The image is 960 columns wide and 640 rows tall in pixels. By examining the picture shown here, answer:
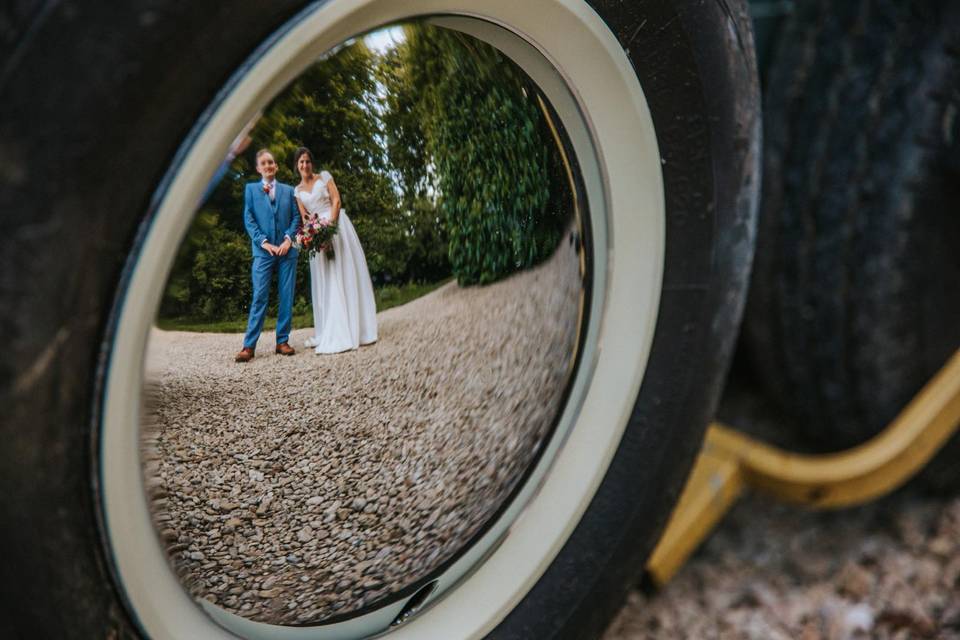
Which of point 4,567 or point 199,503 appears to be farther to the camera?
point 199,503

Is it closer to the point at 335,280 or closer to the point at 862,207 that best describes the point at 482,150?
the point at 335,280

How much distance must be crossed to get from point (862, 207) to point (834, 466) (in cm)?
44

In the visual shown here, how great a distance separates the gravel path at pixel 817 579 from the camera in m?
1.21

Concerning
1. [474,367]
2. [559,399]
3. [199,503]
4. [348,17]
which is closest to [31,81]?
[348,17]

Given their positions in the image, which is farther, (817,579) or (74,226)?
(817,579)

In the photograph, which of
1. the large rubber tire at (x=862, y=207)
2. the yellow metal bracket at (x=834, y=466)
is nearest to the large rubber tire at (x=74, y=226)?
the large rubber tire at (x=862, y=207)

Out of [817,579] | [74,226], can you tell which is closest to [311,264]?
[74,226]

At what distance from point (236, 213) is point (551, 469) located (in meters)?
0.49

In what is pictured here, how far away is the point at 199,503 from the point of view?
1.99 feet

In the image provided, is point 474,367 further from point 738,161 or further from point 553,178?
point 738,161

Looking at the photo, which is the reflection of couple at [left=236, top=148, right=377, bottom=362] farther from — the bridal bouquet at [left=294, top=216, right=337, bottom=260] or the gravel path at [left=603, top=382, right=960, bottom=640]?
the gravel path at [left=603, top=382, right=960, bottom=640]

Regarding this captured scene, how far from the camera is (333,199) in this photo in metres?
0.58

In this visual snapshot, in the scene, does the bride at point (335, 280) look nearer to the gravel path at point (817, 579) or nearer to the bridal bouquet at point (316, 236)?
the bridal bouquet at point (316, 236)

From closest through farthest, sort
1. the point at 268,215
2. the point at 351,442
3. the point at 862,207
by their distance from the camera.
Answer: the point at 268,215, the point at 351,442, the point at 862,207
